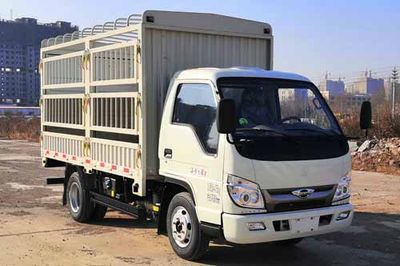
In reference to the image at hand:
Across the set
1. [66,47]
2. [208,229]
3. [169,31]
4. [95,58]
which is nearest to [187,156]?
[208,229]

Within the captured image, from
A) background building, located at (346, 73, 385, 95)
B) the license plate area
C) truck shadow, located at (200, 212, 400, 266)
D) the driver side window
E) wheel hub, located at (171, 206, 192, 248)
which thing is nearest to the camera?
the license plate area

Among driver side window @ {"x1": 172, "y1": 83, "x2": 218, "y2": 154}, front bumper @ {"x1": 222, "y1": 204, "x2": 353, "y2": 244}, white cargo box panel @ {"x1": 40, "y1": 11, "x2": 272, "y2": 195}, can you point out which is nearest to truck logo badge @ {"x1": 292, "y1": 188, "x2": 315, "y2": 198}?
front bumper @ {"x1": 222, "y1": 204, "x2": 353, "y2": 244}

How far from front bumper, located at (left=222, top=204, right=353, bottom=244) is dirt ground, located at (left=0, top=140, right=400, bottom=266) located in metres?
0.77

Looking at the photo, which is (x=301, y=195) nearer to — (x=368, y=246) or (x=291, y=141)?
(x=291, y=141)

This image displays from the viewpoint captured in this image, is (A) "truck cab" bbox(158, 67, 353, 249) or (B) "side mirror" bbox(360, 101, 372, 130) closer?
(A) "truck cab" bbox(158, 67, 353, 249)

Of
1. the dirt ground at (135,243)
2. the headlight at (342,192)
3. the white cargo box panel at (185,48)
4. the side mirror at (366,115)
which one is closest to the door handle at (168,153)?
the white cargo box panel at (185,48)

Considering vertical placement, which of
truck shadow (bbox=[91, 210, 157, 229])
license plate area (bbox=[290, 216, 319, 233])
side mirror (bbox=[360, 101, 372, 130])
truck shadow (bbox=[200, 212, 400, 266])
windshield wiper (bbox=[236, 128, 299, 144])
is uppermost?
side mirror (bbox=[360, 101, 372, 130])

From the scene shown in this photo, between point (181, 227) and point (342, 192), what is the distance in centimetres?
199

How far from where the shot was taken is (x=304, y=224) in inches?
256

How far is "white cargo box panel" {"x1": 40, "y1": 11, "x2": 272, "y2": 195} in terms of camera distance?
7.61 metres

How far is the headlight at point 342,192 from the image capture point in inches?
269

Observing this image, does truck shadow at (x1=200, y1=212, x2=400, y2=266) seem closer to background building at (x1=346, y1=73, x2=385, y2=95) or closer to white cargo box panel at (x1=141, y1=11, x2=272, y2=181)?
white cargo box panel at (x1=141, y1=11, x2=272, y2=181)

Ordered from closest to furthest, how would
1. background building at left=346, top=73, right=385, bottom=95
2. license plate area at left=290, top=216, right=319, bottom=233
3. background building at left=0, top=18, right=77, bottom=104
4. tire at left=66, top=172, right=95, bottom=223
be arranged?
license plate area at left=290, top=216, right=319, bottom=233 < tire at left=66, top=172, right=95, bottom=223 < background building at left=346, top=73, right=385, bottom=95 < background building at left=0, top=18, right=77, bottom=104

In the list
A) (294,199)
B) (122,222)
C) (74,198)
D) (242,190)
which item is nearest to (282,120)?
(294,199)
